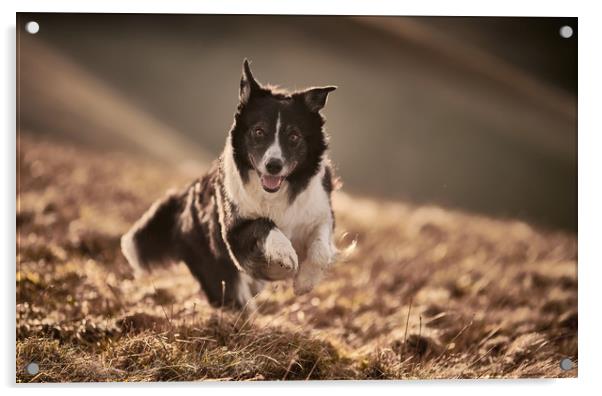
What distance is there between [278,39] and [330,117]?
1.80ft

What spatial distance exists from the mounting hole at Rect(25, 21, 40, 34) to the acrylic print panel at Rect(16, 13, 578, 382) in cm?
2

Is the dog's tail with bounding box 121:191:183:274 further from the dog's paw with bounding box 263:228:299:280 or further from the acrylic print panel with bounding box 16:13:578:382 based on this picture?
the dog's paw with bounding box 263:228:299:280

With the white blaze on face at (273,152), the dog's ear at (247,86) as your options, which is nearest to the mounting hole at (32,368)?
the white blaze on face at (273,152)

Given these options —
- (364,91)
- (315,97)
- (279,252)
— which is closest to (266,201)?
(279,252)

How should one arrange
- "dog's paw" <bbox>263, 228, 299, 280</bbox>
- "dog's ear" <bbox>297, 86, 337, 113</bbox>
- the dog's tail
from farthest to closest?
the dog's tail, "dog's ear" <bbox>297, 86, 337, 113</bbox>, "dog's paw" <bbox>263, 228, 299, 280</bbox>

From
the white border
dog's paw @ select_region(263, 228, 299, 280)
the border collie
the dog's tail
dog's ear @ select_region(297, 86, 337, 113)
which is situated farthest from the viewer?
the dog's tail

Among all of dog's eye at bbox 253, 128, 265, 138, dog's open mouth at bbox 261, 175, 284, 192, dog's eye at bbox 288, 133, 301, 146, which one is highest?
dog's eye at bbox 253, 128, 265, 138

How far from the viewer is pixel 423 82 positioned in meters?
3.86

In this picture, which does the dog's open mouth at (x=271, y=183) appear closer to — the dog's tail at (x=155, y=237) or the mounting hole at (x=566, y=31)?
the dog's tail at (x=155, y=237)

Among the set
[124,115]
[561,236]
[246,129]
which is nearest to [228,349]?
[246,129]

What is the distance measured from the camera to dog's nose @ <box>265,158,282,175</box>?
10.2ft

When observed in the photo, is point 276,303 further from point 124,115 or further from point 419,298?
point 124,115

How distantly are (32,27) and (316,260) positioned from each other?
2052 millimetres

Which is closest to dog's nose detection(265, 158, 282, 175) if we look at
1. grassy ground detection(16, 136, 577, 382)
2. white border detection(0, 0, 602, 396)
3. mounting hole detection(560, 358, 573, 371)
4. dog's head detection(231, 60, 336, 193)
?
dog's head detection(231, 60, 336, 193)
